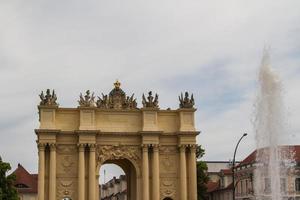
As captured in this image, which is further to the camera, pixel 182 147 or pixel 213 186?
pixel 213 186

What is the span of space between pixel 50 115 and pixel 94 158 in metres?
4.73

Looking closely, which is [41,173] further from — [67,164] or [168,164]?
[168,164]

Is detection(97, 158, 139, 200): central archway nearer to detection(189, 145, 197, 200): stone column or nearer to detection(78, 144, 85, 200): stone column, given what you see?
detection(78, 144, 85, 200): stone column

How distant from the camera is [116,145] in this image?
→ 4953 cm

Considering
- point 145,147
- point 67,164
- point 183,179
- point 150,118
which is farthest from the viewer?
point 150,118

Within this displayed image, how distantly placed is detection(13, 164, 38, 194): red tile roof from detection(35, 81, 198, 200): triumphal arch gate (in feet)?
107

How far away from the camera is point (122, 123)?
5028 cm

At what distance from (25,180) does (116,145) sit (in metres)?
36.3

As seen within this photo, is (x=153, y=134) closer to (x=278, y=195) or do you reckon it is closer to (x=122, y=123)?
(x=122, y=123)

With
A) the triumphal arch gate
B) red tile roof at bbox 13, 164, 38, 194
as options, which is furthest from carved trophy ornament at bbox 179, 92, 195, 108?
red tile roof at bbox 13, 164, 38, 194

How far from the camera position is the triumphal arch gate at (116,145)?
158 ft

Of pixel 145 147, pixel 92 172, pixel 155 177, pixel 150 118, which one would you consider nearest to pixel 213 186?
pixel 150 118

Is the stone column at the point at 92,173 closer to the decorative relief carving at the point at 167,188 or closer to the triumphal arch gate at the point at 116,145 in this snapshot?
the triumphal arch gate at the point at 116,145

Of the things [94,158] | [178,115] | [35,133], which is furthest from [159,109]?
[35,133]
